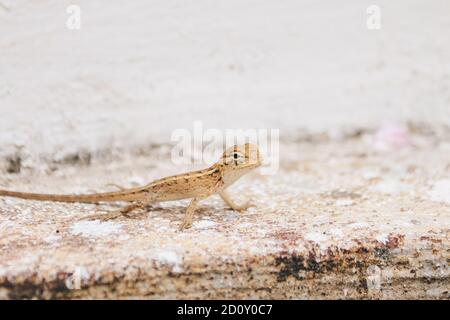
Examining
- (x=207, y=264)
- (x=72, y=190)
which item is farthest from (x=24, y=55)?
(x=207, y=264)

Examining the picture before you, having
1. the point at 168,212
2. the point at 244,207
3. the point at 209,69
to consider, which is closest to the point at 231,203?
the point at 244,207

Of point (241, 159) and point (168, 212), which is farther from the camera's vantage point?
point (168, 212)

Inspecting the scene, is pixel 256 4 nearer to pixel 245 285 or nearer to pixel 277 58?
pixel 277 58

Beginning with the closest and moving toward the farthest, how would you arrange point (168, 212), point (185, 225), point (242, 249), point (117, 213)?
point (242, 249), point (185, 225), point (117, 213), point (168, 212)

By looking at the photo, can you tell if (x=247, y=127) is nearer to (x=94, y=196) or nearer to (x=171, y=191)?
(x=171, y=191)

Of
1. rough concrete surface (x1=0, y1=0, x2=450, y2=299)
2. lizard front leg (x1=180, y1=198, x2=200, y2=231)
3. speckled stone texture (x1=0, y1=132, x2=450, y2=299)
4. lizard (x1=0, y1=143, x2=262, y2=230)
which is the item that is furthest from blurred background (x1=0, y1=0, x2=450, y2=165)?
lizard front leg (x1=180, y1=198, x2=200, y2=231)

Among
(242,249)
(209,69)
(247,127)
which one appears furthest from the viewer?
(247,127)
